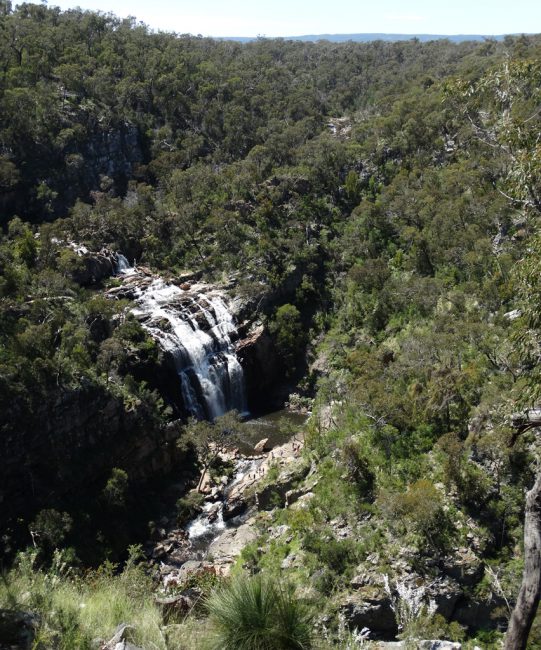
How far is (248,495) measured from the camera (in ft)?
81.5

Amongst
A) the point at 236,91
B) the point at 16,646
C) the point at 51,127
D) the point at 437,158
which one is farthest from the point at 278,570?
the point at 236,91

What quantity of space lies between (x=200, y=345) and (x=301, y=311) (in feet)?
27.9

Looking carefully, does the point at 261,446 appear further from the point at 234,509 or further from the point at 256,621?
the point at 256,621

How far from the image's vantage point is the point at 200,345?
33812 mm

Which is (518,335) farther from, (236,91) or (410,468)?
(236,91)

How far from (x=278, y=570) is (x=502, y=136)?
12.9 m

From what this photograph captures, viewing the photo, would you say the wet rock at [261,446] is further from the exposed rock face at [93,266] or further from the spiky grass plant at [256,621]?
the spiky grass plant at [256,621]

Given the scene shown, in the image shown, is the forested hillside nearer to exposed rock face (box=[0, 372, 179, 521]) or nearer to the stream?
exposed rock face (box=[0, 372, 179, 521])

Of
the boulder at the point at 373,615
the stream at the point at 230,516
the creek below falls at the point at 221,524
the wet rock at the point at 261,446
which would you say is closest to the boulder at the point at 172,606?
the boulder at the point at 373,615

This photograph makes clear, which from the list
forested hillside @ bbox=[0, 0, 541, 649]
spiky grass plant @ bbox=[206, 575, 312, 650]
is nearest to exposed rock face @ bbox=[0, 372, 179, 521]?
forested hillside @ bbox=[0, 0, 541, 649]

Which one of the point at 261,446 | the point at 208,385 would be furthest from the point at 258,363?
the point at 261,446

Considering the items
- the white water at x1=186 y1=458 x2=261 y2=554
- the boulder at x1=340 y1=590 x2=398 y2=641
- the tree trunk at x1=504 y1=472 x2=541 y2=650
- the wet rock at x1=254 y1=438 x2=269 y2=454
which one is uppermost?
the tree trunk at x1=504 y1=472 x2=541 y2=650

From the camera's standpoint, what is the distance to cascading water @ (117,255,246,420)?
32.8m

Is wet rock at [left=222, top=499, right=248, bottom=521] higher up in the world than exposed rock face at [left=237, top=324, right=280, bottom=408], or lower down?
lower down
